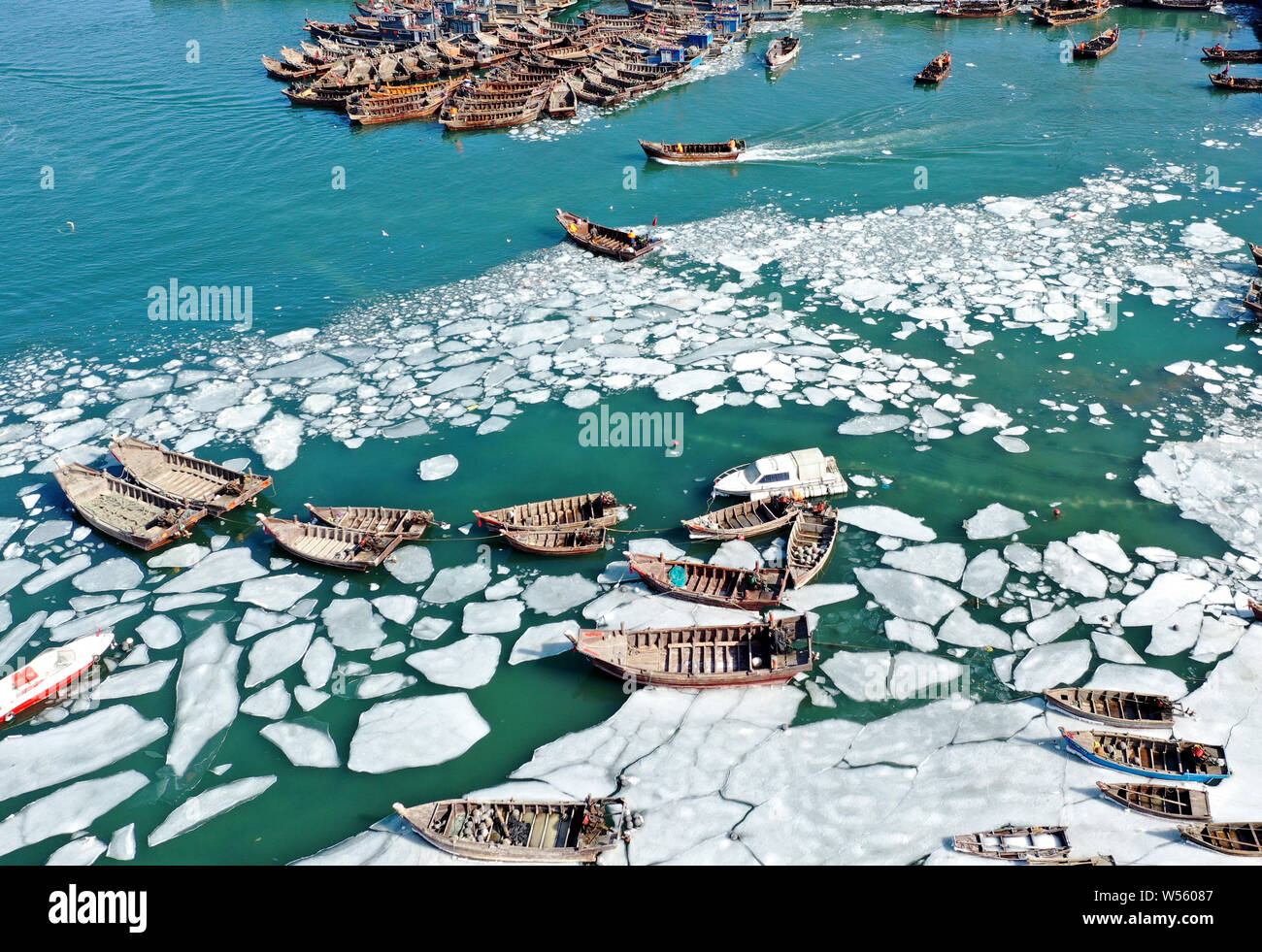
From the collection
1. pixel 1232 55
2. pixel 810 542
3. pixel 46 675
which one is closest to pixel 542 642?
pixel 810 542

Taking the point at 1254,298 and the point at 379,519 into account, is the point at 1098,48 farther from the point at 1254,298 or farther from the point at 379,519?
the point at 379,519

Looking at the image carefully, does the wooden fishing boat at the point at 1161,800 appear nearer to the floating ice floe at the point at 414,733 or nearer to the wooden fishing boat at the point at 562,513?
the floating ice floe at the point at 414,733

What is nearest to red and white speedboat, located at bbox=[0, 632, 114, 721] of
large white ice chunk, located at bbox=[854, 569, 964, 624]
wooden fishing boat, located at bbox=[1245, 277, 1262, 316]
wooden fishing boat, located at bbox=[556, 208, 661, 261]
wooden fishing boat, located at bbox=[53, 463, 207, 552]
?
wooden fishing boat, located at bbox=[53, 463, 207, 552]

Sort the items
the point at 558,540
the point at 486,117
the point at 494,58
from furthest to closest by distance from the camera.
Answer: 1. the point at 494,58
2. the point at 486,117
3. the point at 558,540

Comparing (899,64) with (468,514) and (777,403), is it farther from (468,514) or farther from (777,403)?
(468,514)

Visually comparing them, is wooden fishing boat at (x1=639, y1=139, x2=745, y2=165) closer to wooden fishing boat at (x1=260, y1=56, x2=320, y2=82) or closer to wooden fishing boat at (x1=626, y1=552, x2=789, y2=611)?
wooden fishing boat at (x1=260, y1=56, x2=320, y2=82)
